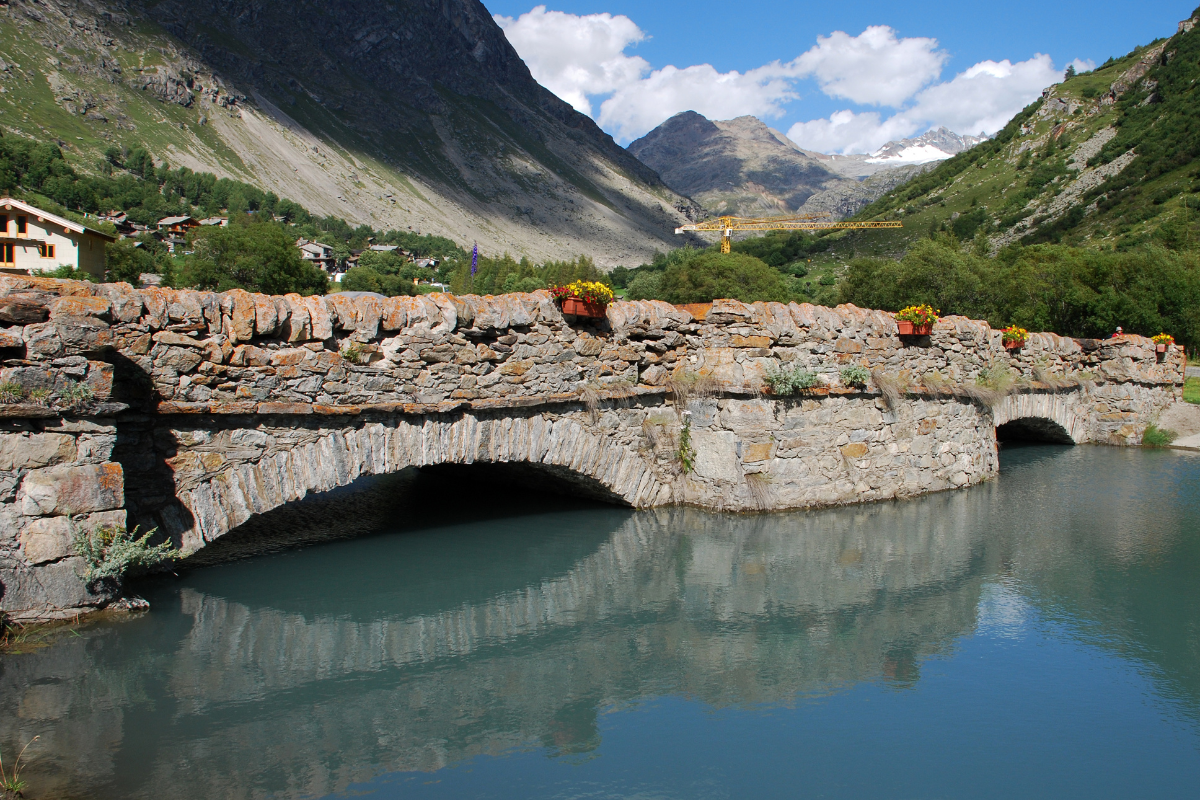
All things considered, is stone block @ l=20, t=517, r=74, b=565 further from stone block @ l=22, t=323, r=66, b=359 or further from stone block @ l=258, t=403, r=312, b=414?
stone block @ l=258, t=403, r=312, b=414

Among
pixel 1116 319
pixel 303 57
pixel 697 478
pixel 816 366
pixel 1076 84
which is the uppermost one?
pixel 303 57

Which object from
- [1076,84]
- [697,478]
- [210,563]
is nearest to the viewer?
[210,563]

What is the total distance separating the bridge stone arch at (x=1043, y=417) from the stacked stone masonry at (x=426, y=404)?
124cm

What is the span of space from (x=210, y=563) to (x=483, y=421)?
3.00 meters

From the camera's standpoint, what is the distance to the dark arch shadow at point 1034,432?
16.3 m

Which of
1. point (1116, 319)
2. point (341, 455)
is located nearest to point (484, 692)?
point (341, 455)

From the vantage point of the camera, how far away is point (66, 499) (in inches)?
217

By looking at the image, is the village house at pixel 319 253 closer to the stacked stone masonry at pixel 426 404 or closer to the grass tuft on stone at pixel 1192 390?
the grass tuft on stone at pixel 1192 390

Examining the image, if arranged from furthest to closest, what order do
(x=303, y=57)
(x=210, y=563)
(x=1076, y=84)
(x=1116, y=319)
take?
(x=303, y=57) → (x=1076, y=84) → (x=1116, y=319) → (x=210, y=563)

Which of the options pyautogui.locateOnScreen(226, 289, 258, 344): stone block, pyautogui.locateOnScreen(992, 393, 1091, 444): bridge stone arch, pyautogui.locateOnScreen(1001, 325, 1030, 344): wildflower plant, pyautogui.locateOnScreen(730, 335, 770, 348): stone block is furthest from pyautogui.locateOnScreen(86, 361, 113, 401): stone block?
pyautogui.locateOnScreen(1001, 325, 1030, 344): wildflower plant

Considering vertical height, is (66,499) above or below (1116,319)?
below

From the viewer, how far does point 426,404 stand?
7582mm

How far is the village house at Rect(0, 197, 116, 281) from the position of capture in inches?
1443

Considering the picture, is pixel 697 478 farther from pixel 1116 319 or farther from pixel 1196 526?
pixel 1116 319
